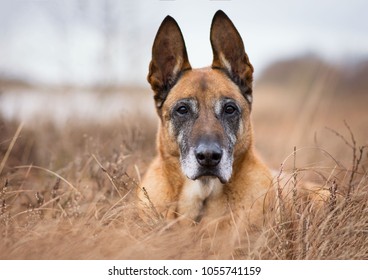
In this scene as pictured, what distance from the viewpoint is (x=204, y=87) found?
5152 mm

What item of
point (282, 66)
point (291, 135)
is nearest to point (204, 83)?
point (291, 135)

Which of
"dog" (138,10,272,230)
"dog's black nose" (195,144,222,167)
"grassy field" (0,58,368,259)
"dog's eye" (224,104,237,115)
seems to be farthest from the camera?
"dog's eye" (224,104,237,115)

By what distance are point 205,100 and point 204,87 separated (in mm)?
118

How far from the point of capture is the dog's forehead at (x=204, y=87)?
5.13 m

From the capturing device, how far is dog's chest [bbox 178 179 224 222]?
5.12 m

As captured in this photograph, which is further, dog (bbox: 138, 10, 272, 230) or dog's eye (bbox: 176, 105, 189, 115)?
dog's eye (bbox: 176, 105, 189, 115)

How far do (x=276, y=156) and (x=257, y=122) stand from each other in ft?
9.66

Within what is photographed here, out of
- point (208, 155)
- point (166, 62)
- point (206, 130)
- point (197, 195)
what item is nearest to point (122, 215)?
point (197, 195)

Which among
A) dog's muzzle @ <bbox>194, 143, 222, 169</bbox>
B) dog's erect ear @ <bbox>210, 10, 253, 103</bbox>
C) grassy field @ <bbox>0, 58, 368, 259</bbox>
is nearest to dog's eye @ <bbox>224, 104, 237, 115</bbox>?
dog's erect ear @ <bbox>210, 10, 253, 103</bbox>

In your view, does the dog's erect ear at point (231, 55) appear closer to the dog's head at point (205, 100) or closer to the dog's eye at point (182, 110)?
the dog's head at point (205, 100)

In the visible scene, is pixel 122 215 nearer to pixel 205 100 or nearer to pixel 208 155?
pixel 208 155

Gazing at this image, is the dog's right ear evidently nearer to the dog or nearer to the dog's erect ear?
the dog

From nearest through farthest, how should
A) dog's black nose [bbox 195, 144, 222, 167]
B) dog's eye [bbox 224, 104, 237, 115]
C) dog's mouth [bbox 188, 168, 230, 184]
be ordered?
dog's black nose [bbox 195, 144, 222, 167]
dog's mouth [bbox 188, 168, 230, 184]
dog's eye [bbox 224, 104, 237, 115]

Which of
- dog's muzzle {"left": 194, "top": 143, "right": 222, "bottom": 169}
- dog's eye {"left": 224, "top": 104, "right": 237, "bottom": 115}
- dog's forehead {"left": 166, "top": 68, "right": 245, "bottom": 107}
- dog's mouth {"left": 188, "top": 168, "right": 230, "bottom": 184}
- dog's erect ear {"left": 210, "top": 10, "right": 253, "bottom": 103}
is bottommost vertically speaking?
dog's mouth {"left": 188, "top": 168, "right": 230, "bottom": 184}
